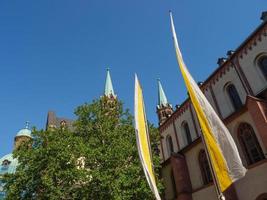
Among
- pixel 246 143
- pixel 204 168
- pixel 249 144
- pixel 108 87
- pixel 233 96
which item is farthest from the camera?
pixel 108 87

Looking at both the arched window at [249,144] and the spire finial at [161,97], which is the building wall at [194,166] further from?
the spire finial at [161,97]

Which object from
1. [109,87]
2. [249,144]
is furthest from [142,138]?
[109,87]

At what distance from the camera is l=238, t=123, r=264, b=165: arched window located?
1773 cm

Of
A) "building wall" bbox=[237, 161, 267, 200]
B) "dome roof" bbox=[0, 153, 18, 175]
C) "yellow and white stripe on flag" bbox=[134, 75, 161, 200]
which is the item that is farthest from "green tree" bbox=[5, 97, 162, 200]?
"dome roof" bbox=[0, 153, 18, 175]

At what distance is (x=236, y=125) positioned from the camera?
64.0ft

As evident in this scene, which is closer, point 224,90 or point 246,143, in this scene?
point 246,143

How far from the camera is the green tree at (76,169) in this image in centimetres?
1948

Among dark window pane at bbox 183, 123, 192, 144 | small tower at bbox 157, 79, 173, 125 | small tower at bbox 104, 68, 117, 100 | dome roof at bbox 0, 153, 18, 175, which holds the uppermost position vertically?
small tower at bbox 104, 68, 117, 100

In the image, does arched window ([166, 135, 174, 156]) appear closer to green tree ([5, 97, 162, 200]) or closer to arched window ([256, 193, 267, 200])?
green tree ([5, 97, 162, 200])

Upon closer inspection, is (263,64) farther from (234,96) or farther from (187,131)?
(187,131)

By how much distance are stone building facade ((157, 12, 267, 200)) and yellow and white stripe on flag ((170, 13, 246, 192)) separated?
9742 millimetres

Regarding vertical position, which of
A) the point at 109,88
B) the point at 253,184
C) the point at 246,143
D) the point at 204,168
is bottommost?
the point at 253,184

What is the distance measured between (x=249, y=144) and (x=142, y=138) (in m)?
11.1

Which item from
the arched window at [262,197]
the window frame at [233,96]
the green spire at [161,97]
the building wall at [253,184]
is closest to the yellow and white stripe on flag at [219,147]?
the building wall at [253,184]
